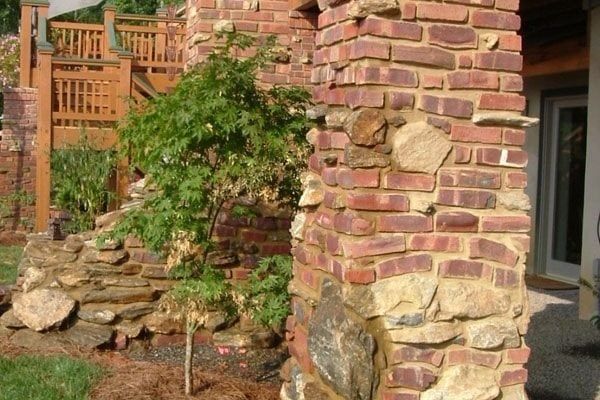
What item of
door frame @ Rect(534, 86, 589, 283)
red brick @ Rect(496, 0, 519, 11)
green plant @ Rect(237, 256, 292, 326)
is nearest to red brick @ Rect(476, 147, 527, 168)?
red brick @ Rect(496, 0, 519, 11)

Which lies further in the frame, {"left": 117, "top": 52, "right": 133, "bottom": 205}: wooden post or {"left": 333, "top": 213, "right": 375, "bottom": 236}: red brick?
{"left": 117, "top": 52, "right": 133, "bottom": 205}: wooden post

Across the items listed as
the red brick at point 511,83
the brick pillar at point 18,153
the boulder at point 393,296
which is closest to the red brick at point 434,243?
the boulder at point 393,296

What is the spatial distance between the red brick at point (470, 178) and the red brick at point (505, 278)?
318mm

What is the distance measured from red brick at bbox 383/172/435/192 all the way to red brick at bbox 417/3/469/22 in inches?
22.5

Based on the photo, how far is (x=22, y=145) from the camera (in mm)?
12570

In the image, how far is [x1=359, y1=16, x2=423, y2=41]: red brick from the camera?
3002 millimetres

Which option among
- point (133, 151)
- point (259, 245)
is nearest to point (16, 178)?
point (259, 245)

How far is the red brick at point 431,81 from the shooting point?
10.0ft

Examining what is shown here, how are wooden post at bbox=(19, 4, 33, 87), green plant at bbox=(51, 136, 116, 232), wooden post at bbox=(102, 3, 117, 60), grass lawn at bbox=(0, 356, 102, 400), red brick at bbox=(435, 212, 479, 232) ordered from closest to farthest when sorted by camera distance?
red brick at bbox=(435, 212, 479, 232)
grass lawn at bbox=(0, 356, 102, 400)
green plant at bbox=(51, 136, 116, 232)
wooden post at bbox=(102, 3, 117, 60)
wooden post at bbox=(19, 4, 33, 87)

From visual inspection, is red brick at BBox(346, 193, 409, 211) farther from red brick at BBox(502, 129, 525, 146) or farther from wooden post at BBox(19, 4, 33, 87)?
wooden post at BBox(19, 4, 33, 87)

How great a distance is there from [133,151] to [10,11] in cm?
1920

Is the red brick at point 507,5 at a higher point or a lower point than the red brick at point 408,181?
higher

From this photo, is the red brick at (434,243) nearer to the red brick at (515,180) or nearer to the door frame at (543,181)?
the red brick at (515,180)

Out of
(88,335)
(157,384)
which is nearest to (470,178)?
(157,384)
